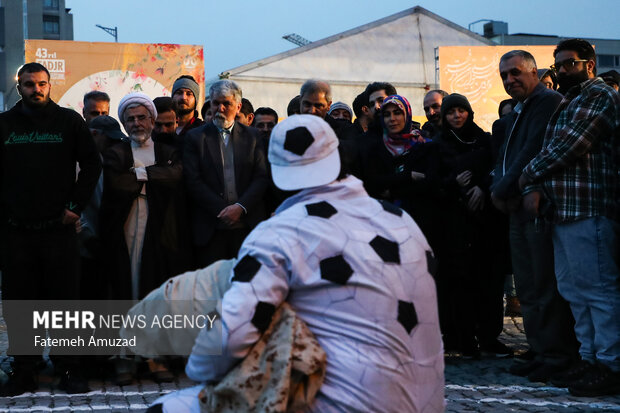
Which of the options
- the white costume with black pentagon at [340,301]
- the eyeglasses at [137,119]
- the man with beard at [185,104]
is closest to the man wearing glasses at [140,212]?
the eyeglasses at [137,119]

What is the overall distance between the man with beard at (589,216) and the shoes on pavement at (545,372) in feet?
0.61

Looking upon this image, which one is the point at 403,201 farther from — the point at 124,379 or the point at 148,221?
the point at 124,379

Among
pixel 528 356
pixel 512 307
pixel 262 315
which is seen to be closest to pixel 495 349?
pixel 528 356

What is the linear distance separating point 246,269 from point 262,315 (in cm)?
17

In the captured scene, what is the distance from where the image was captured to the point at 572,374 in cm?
602

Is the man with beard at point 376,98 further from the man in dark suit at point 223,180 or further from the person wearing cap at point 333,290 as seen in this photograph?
the person wearing cap at point 333,290

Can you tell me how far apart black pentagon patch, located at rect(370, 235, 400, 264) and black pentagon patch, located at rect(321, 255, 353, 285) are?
15 cm

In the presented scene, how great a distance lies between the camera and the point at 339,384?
118 inches

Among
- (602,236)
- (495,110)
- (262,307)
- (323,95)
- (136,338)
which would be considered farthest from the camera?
(495,110)

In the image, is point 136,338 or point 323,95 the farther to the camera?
point 323,95

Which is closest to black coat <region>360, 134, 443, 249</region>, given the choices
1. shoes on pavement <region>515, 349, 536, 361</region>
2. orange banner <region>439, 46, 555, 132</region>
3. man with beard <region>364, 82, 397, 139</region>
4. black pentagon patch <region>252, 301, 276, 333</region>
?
man with beard <region>364, 82, 397, 139</region>

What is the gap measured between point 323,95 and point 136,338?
434 cm

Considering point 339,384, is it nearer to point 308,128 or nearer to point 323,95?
point 308,128

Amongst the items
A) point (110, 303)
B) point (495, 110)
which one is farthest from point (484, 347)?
point (495, 110)
